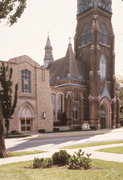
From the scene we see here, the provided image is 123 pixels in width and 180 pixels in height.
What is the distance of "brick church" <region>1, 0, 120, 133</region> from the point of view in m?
35.5

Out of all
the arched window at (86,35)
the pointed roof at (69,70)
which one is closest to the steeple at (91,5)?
the arched window at (86,35)

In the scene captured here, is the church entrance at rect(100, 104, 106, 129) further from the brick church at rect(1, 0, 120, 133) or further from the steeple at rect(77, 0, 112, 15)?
the steeple at rect(77, 0, 112, 15)

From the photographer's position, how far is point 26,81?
34344 millimetres

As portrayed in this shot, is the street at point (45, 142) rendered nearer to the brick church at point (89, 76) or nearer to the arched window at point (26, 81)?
the arched window at point (26, 81)

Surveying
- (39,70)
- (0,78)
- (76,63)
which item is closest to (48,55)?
(76,63)

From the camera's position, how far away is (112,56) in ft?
174

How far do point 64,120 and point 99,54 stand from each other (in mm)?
16694

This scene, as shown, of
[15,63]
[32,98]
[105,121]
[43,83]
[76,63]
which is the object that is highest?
[76,63]

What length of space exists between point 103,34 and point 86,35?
384cm

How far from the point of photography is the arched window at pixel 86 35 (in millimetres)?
52075

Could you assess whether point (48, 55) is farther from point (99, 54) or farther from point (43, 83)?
point (43, 83)

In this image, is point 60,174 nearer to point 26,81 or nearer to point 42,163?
point 42,163

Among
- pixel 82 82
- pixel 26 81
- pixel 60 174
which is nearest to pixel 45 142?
pixel 60 174

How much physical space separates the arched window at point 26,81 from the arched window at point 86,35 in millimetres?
22020
